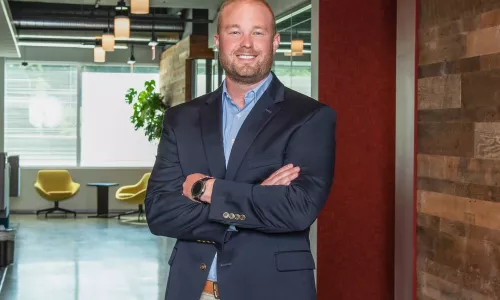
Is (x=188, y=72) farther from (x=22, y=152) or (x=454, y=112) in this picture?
(x=454, y=112)

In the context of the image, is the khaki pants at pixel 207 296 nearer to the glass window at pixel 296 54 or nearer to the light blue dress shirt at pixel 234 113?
the light blue dress shirt at pixel 234 113

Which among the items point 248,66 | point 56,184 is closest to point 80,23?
point 56,184

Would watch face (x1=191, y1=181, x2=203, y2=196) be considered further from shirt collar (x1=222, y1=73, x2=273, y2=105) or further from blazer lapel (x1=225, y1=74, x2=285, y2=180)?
shirt collar (x1=222, y1=73, x2=273, y2=105)

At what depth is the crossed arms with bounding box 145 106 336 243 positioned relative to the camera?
2.25 metres

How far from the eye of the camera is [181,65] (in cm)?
1518

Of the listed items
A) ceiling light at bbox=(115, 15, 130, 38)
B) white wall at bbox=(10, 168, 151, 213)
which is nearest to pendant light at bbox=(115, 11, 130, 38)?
ceiling light at bbox=(115, 15, 130, 38)

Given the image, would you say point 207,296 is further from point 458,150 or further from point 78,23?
point 78,23

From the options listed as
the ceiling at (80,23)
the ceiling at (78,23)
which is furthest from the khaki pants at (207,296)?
the ceiling at (78,23)

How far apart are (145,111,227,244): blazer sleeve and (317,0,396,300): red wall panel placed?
326cm

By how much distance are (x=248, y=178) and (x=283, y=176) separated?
0.32ft

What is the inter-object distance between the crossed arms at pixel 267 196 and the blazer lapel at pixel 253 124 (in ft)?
0.23

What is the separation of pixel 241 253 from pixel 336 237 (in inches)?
140

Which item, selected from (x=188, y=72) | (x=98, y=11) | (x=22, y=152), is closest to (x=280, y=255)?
(x=188, y=72)

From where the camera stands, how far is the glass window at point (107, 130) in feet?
60.8
